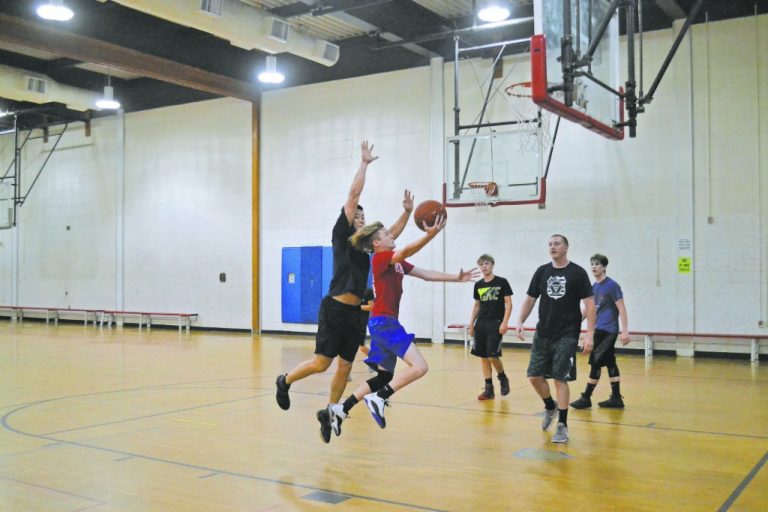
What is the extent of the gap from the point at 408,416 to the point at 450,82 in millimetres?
10366

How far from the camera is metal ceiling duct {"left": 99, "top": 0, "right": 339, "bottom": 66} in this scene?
477 inches

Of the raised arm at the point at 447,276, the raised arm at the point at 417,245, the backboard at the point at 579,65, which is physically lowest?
the raised arm at the point at 447,276

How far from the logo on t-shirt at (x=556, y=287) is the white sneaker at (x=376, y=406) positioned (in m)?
1.78

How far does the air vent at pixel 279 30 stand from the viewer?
13.8 m

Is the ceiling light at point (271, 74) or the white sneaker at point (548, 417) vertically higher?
the ceiling light at point (271, 74)

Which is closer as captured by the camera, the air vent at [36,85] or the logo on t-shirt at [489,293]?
the logo on t-shirt at [489,293]

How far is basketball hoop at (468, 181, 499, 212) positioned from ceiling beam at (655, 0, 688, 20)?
4.22m

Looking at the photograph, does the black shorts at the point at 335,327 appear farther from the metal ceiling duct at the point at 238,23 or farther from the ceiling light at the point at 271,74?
the ceiling light at the point at 271,74

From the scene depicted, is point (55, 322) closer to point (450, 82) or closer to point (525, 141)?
point (450, 82)

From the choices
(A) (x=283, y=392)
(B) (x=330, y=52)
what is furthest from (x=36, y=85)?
(A) (x=283, y=392)

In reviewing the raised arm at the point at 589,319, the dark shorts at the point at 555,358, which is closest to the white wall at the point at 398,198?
the raised arm at the point at 589,319

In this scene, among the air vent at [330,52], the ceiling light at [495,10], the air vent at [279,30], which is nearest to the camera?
the ceiling light at [495,10]

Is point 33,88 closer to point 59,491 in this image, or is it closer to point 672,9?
point 672,9

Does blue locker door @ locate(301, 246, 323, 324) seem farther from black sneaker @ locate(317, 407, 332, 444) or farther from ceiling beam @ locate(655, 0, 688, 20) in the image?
black sneaker @ locate(317, 407, 332, 444)
